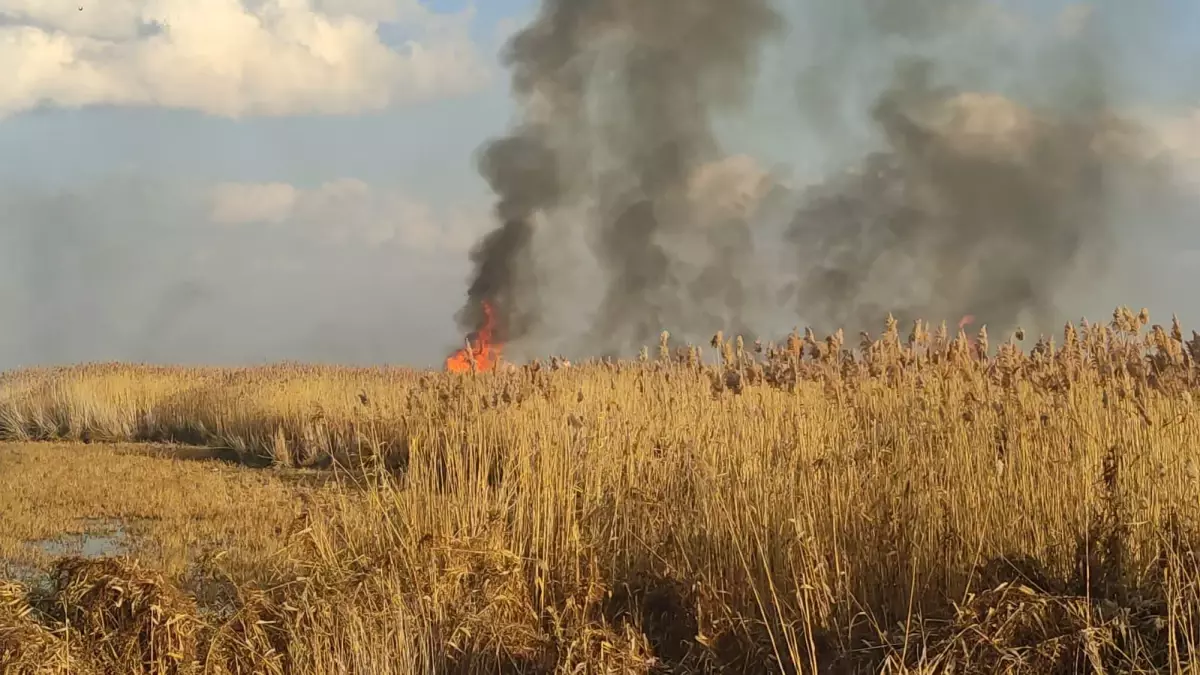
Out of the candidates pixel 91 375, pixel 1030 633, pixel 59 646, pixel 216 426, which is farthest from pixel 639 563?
pixel 91 375

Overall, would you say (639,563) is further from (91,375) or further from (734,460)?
(91,375)

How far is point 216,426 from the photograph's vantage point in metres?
16.5

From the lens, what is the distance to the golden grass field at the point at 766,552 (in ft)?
13.7

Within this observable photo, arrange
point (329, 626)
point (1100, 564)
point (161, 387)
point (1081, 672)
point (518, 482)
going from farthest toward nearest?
point (161, 387)
point (518, 482)
point (329, 626)
point (1100, 564)
point (1081, 672)

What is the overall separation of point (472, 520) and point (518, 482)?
40cm

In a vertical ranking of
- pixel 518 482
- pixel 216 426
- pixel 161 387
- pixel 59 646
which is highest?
pixel 161 387

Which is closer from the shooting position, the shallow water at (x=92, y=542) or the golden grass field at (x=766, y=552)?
the golden grass field at (x=766, y=552)

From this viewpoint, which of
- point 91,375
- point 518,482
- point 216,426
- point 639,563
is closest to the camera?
point 639,563

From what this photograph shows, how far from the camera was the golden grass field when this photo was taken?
13.7ft

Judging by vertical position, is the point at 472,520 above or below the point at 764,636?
above

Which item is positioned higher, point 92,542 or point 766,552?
point 92,542

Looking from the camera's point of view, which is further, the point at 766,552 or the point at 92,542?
the point at 92,542

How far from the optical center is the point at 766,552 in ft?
15.8

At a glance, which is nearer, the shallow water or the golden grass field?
the golden grass field
